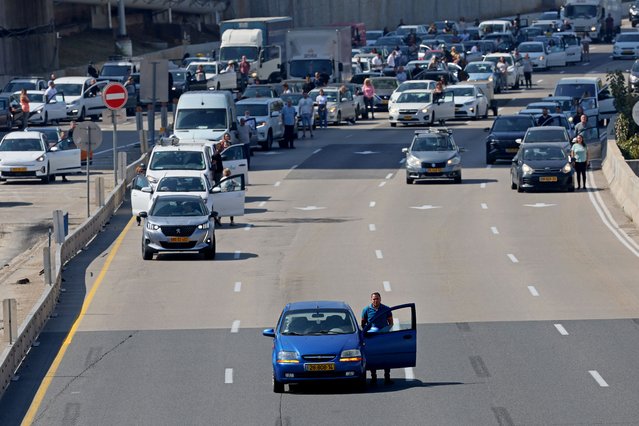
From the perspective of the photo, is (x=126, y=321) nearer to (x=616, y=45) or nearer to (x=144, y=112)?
(x=144, y=112)

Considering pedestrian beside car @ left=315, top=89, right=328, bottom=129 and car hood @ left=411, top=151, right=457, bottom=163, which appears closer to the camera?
car hood @ left=411, top=151, right=457, bottom=163

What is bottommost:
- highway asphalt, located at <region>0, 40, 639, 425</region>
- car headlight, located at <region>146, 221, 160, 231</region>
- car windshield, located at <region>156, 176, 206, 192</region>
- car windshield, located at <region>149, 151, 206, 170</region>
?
highway asphalt, located at <region>0, 40, 639, 425</region>

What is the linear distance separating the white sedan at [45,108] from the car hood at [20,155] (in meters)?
16.1

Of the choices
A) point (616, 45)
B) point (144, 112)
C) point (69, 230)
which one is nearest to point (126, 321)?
point (69, 230)

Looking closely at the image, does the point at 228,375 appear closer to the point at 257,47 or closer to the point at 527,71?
the point at 257,47

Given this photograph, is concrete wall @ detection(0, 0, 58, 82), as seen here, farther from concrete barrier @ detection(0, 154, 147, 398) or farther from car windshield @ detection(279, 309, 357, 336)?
car windshield @ detection(279, 309, 357, 336)

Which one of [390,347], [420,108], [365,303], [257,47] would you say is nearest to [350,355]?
[390,347]

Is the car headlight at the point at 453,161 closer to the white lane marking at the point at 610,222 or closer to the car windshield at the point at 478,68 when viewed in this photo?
the white lane marking at the point at 610,222

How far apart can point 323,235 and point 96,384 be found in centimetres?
1597

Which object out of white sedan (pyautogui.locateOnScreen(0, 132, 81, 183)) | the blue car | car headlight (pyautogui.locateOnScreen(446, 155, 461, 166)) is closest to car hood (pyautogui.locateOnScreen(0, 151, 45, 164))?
white sedan (pyautogui.locateOnScreen(0, 132, 81, 183))

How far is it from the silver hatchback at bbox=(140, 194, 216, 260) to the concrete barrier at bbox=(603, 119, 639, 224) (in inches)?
433

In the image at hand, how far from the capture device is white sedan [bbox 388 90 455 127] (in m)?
64.8

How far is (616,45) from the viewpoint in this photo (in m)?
96.6

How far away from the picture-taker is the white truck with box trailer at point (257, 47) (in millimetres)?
82062
